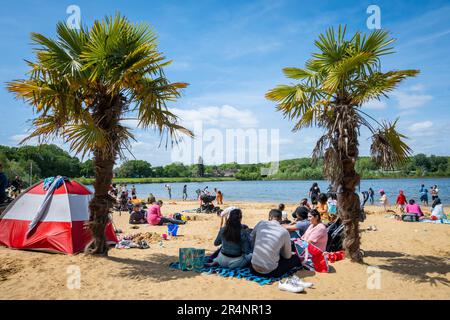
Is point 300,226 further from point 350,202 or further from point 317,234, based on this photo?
point 350,202

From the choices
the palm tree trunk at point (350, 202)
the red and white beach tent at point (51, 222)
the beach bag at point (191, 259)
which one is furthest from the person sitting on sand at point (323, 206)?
the red and white beach tent at point (51, 222)

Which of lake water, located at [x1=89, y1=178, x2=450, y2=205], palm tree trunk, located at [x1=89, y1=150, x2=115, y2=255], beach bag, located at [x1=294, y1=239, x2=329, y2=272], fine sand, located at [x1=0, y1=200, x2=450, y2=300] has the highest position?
palm tree trunk, located at [x1=89, y1=150, x2=115, y2=255]

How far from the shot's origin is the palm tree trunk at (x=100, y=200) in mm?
6836

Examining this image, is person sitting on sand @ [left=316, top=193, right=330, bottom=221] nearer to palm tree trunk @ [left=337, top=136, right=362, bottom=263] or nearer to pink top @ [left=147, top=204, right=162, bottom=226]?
palm tree trunk @ [left=337, top=136, right=362, bottom=263]

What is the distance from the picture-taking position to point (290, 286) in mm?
5105

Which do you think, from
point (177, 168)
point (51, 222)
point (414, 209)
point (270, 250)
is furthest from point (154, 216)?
point (177, 168)

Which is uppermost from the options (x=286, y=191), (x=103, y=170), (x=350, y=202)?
(x=103, y=170)

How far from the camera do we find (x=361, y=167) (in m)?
7.52

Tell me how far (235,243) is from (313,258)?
1.64m

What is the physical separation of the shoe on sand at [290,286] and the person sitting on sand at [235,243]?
2.83 ft

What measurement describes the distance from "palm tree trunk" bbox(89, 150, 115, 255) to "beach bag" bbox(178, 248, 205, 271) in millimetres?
1988

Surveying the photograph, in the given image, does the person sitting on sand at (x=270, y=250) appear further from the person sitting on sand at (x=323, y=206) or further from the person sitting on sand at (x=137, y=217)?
the person sitting on sand at (x=137, y=217)

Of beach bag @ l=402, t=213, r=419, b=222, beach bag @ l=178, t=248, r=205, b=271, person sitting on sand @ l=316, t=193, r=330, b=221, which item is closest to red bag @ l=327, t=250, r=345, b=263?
beach bag @ l=178, t=248, r=205, b=271

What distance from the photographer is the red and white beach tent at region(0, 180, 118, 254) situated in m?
7.28
